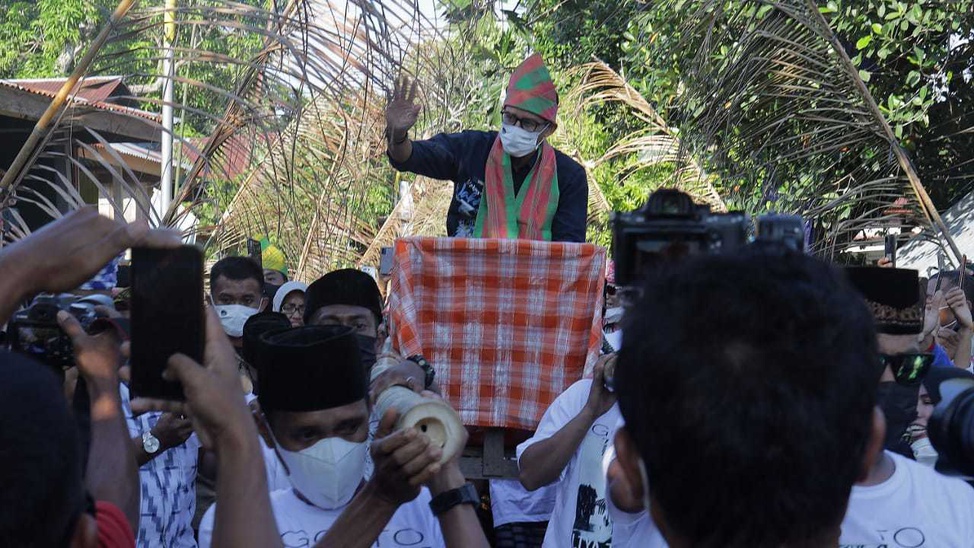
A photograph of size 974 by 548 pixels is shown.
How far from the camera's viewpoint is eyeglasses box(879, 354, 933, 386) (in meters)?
3.27

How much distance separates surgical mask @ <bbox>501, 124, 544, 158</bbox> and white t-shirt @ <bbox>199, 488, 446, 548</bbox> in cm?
232

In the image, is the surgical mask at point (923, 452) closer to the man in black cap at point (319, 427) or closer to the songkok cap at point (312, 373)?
the man in black cap at point (319, 427)

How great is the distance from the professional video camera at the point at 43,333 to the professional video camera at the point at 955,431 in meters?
1.57

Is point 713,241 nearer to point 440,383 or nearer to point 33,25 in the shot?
point 440,383

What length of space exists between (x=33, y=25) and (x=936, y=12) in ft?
64.7

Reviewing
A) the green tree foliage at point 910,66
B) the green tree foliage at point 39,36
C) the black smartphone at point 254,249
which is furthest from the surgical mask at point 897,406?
A: the green tree foliage at point 39,36

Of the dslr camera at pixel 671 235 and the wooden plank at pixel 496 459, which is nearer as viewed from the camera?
the dslr camera at pixel 671 235

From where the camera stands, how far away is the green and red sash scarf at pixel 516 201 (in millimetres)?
5145

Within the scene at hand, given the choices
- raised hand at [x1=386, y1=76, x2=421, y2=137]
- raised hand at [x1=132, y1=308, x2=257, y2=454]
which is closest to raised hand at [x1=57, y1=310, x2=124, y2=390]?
raised hand at [x1=132, y1=308, x2=257, y2=454]

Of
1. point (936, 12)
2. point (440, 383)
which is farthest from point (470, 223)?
point (936, 12)

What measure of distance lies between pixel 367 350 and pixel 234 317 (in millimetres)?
1291

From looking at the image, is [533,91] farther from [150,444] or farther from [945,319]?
[945,319]

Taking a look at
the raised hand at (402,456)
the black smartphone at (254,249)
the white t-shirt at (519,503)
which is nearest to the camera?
the raised hand at (402,456)

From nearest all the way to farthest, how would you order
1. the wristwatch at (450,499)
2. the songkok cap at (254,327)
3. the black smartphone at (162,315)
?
the black smartphone at (162,315), the wristwatch at (450,499), the songkok cap at (254,327)
